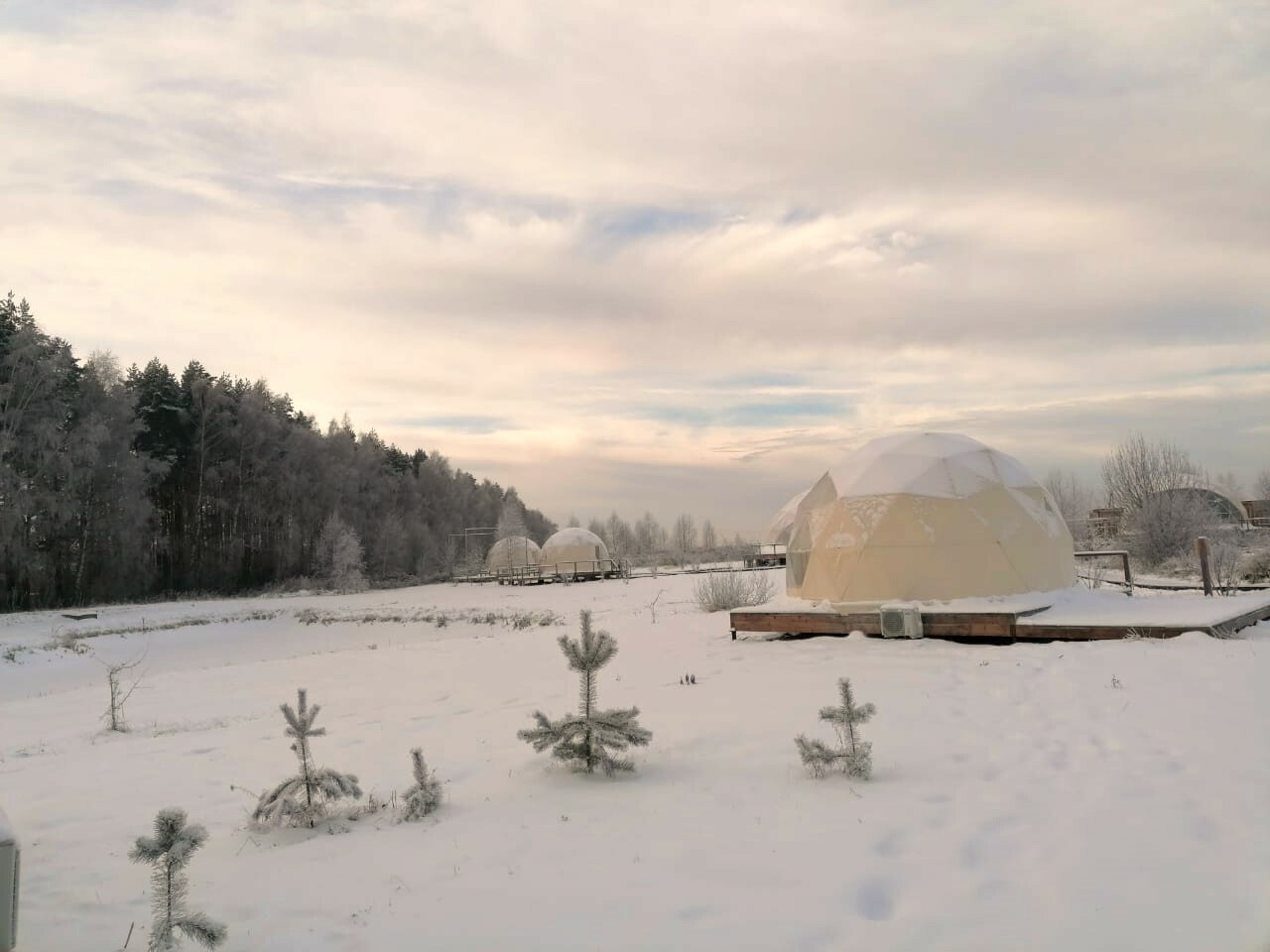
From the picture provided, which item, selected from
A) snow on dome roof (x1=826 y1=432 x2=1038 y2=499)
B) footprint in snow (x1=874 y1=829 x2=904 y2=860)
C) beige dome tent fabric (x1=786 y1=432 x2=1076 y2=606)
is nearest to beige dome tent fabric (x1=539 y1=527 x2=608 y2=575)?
snow on dome roof (x1=826 y1=432 x2=1038 y2=499)

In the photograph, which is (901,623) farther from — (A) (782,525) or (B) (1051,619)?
(A) (782,525)

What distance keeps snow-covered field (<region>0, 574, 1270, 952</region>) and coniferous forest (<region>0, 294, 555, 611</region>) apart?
24553mm

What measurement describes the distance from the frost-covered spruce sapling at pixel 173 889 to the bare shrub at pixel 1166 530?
29389 mm

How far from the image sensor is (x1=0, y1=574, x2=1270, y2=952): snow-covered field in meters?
3.51

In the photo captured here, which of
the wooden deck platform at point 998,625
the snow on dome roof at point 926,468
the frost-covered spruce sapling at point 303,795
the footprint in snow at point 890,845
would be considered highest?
the snow on dome roof at point 926,468

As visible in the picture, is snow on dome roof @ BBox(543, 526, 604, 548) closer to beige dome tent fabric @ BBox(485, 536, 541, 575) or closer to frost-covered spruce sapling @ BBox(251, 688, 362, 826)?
beige dome tent fabric @ BBox(485, 536, 541, 575)

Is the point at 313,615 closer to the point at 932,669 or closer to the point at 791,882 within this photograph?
the point at 932,669

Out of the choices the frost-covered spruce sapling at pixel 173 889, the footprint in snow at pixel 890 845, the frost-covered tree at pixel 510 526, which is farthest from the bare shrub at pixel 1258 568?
the frost-covered tree at pixel 510 526

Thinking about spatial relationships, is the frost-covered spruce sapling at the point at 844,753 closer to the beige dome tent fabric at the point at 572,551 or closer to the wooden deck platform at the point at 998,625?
the wooden deck platform at the point at 998,625

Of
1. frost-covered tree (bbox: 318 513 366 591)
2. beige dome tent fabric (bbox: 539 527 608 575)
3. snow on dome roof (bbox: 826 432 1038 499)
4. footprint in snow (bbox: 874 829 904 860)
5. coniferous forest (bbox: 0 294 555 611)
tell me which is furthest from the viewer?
beige dome tent fabric (bbox: 539 527 608 575)

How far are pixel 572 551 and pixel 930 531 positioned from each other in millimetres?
31630

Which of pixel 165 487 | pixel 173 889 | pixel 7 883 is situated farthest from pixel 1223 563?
pixel 165 487

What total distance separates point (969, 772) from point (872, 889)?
6.80ft

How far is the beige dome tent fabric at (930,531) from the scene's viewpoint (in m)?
12.7
